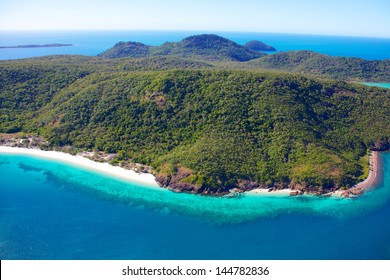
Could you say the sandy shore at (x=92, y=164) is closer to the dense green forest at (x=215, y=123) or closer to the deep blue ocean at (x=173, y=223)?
the deep blue ocean at (x=173, y=223)

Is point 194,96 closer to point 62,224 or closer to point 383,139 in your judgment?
point 62,224

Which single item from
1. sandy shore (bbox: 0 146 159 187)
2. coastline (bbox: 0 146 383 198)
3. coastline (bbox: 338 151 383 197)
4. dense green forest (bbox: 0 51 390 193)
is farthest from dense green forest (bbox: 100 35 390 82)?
coastline (bbox: 338 151 383 197)

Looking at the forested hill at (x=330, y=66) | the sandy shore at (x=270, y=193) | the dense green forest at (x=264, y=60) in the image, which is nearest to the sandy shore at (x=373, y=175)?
the sandy shore at (x=270, y=193)

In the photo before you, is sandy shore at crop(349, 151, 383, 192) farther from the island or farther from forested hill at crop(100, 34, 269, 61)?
forested hill at crop(100, 34, 269, 61)

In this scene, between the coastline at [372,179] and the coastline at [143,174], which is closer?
the coastline at [143,174]

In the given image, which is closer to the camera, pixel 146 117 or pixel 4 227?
pixel 4 227

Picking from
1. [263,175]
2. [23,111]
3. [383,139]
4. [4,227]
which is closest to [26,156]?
[23,111]
